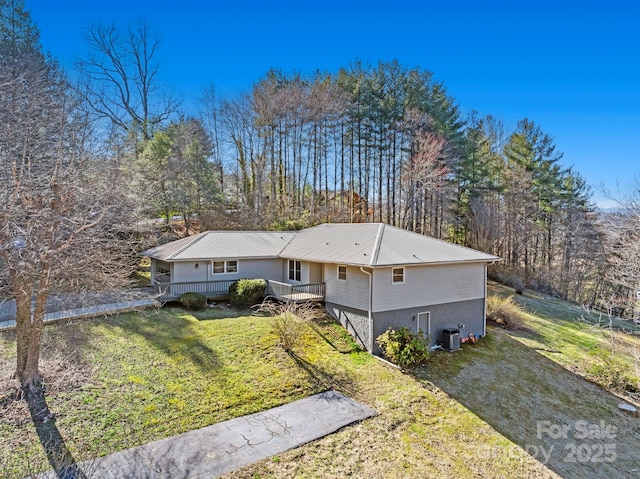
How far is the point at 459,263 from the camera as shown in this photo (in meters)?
15.2

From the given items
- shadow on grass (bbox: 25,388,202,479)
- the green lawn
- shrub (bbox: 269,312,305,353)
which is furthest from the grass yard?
shrub (bbox: 269,312,305,353)

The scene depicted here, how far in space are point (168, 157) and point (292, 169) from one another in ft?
32.4

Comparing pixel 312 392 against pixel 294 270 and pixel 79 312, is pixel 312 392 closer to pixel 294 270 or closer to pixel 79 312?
pixel 294 270

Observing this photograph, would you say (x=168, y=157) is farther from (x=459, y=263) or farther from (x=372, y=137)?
(x=459, y=263)

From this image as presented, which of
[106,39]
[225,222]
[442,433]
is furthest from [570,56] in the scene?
[106,39]

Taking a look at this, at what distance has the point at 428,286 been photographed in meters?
14.5

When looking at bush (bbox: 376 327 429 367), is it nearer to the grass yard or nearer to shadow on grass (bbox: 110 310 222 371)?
the grass yard

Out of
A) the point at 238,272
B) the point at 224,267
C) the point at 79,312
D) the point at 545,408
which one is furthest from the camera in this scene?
the point at 238,272

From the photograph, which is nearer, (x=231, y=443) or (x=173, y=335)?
(x=231, y=443)

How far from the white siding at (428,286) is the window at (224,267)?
749 cm

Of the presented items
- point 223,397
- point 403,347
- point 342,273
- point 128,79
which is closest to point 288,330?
point 223,397

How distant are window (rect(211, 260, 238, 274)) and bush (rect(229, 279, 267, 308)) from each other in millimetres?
1065

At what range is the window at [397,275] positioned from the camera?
44.9ft

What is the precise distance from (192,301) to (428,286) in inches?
389
